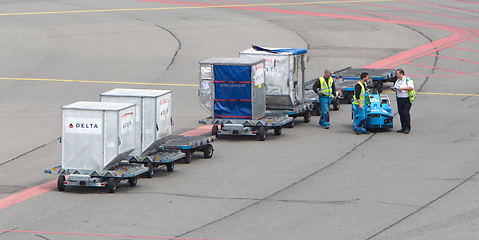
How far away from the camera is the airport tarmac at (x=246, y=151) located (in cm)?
1159

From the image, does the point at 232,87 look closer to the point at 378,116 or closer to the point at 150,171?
the point at 378,116

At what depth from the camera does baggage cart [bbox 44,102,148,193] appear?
1350 centimetres

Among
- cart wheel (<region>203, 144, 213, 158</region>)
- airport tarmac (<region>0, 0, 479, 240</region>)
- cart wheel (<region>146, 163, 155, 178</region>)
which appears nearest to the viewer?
airport tarmac (<region>0, 0, 479, 240</region>)

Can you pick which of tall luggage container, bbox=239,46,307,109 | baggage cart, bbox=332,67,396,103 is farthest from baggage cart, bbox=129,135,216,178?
baggage cart, bbox=332,67,396,103

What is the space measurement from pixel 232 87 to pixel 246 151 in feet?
7.43

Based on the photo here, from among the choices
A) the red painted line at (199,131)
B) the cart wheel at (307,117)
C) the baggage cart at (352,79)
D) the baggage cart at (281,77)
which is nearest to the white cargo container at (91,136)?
the red painted line at (199,131)

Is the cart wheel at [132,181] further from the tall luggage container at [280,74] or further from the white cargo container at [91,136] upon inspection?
the tall luggage container at [280,74]

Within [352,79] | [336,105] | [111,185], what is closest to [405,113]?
[336,105]

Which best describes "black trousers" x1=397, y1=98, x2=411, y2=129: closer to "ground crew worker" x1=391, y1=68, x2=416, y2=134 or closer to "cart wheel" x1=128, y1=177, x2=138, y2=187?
"ground crew worker" x1=391, y1=68, x2=416, y2=134

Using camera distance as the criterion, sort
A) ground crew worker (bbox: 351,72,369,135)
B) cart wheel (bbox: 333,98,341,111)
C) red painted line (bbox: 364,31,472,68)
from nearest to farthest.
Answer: ground crew worker (bbox: 351,72,369,135)
cart wheel (bbox: 333,98,341,111)
red painted line (bbox: 364,31,472,68)

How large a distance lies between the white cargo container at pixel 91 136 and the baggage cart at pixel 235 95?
530cm

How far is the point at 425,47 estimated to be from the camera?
37.3m

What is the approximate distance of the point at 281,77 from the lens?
20.2m

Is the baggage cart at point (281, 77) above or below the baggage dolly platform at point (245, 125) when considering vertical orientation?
above
